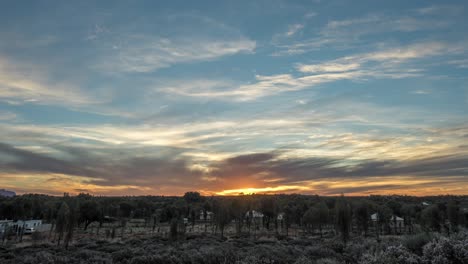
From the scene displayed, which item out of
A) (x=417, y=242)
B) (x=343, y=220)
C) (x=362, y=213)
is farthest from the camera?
(x=362, y=213)

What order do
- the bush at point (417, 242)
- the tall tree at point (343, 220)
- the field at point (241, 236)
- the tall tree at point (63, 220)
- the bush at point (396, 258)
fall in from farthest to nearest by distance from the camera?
the tall tree at point (343, 220)
the tall tree at point (63, 220)
the field at point (241, 236)
the bush at point (417, 242)
the bush at point (396, 258)

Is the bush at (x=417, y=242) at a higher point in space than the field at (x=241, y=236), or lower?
higher

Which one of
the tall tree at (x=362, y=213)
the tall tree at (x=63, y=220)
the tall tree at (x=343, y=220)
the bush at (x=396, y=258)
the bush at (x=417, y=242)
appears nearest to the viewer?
the bush at (x=396, y=258)

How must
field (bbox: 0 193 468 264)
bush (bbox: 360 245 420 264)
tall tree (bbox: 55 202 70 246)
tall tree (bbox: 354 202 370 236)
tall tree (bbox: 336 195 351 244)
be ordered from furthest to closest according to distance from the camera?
tall tree (bbox: 354 202 370 236) < tall tree (bbox: 336 195 351 244) < tall tree (bbox: 55 202 70 246) < field (bbox: 0 193 468 264) < bush (bbox: 360 245 420 264)

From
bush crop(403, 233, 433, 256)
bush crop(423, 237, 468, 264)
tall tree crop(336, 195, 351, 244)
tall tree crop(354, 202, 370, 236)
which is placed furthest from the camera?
tall tree crop(354, 202, 370, 236)

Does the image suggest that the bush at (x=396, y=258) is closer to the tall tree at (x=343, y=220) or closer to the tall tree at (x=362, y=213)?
the tall tree at (x=343, y=220)

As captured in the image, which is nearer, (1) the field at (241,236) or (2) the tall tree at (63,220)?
(1) the field at (241,236)

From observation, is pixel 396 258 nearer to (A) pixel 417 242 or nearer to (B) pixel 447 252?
(B) pixel 447 252

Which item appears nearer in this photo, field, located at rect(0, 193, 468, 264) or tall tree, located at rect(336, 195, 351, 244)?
field, located at rect(0, 193, 468, 264)

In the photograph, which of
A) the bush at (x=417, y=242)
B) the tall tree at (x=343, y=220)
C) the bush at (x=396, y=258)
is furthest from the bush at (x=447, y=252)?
the tall tree at (x=343, y=220)

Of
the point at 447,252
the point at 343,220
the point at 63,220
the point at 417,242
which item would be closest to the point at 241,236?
the point at 343,220

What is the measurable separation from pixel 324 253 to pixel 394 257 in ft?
57.2

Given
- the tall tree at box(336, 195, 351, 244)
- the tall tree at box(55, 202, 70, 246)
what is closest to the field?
the tall tree at box(336, 195, 351, 244)

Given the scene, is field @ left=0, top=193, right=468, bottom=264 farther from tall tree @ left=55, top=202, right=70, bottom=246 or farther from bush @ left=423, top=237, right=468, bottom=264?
tall tree @ left=55, top=202, right=70, bottom=246
